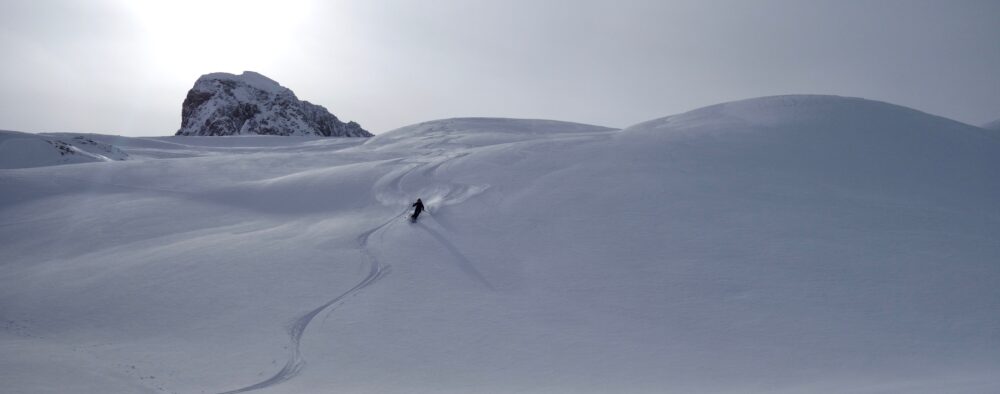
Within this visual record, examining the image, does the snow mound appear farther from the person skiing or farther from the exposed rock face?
the exposed rock face

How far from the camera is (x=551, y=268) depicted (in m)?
13.2

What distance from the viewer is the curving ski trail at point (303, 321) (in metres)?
9.43

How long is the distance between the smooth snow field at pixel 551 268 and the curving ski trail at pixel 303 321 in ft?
0.19

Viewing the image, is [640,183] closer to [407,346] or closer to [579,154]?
[579,154]

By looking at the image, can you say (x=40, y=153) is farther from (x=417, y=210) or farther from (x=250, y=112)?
(x=250, y=112)

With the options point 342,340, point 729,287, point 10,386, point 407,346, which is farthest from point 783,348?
point 10,386

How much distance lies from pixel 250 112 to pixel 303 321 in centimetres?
8149

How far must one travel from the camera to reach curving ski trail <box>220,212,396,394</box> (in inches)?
371

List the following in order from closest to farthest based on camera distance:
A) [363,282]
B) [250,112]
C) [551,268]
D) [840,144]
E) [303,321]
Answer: [303,321], [363,282], [551,268], [840,144], [250,112]

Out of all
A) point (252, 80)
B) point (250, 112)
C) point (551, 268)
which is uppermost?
point (252, 80)

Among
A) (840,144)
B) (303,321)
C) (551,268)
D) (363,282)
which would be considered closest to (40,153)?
(363,282)

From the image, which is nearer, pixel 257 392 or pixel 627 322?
pixel 257 392

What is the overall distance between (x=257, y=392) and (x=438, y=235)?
678cm

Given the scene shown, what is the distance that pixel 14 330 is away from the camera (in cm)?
1125
